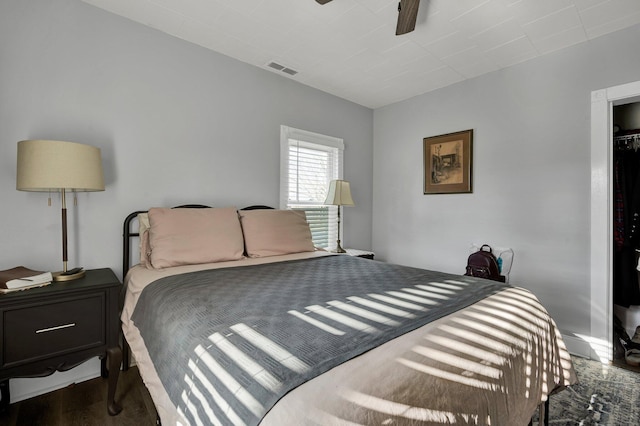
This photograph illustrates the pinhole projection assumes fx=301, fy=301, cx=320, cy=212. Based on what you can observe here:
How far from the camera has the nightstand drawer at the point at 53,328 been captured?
1510 millimetres

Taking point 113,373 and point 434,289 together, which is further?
point 113,373

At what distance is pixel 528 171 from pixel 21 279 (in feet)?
13.2

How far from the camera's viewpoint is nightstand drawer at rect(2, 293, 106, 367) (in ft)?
4.95

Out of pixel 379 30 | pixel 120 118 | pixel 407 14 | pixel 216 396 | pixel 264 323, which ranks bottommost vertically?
pixel 216 396

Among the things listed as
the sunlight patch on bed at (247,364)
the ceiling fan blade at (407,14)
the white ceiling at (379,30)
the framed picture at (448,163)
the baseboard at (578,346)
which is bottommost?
the baseboard at (578,346)

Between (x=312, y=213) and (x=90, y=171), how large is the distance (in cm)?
232

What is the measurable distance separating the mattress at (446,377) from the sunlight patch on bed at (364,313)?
10cm

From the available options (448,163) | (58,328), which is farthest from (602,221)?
(58,328)

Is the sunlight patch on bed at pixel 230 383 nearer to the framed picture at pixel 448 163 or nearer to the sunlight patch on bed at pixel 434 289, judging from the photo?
the sunlight patch on bed at pixel 434 289

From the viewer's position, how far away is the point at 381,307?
1.33 metres

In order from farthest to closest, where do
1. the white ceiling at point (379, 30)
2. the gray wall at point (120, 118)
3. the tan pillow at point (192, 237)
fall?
1. the white ceiling at point (379, 30)
2. the tan pillow at point (192, 237)
3. the gray wall at point (120, 118)

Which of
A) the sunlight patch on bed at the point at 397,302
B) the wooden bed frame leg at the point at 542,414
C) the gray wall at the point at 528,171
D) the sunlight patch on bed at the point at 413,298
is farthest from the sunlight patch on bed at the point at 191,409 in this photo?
the gray wall at the point at 528,171

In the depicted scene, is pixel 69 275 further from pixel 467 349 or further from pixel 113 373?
pixel 467 349

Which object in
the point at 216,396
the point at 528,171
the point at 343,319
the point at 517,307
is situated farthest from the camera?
the point at 528,171
